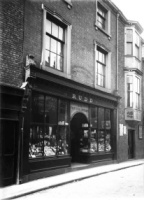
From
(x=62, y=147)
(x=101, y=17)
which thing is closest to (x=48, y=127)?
(x=62, y=147)

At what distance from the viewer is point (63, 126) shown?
11.8 metres

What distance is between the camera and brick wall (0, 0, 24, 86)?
8852 millimetres

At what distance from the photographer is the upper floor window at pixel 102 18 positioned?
50.6 feet

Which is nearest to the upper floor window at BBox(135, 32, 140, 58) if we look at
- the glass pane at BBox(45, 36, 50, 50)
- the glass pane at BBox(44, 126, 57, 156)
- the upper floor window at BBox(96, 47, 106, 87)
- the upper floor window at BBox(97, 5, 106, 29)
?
the upper floor window at BBox(97, 5, 106, 29)

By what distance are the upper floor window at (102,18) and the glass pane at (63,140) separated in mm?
6655

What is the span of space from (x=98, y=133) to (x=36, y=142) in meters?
5.36

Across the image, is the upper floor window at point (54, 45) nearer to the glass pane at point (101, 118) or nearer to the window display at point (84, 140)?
the window display at point (84, 140)

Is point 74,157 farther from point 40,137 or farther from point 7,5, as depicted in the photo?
point 7,5

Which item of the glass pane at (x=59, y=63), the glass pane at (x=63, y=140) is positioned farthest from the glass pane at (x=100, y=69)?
the glass pane at (x=63, y=140)

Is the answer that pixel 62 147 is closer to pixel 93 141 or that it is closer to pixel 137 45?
pixel 93 141

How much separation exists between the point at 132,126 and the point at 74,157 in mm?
6649

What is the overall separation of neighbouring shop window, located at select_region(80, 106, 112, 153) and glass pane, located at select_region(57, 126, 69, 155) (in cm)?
208

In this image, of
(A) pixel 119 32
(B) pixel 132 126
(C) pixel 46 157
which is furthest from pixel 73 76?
(B) pixel 132 126

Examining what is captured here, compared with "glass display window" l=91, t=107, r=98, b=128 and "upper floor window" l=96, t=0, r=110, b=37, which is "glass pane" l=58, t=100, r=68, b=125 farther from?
"upper floor window" l=96, t=0, r=110, b=37
